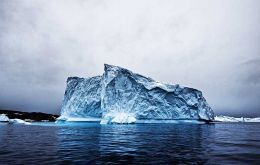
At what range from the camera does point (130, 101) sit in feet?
139

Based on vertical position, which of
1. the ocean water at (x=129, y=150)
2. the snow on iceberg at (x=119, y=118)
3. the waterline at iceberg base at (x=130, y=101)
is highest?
the waterline at iceberg base at (x=130, y=101)

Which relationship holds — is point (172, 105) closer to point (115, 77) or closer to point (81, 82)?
point (115, 77)

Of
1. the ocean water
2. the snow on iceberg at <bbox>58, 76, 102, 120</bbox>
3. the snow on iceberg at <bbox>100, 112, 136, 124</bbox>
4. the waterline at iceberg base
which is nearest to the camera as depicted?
the ocean water

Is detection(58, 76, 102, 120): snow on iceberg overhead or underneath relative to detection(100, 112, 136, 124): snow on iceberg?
overhead

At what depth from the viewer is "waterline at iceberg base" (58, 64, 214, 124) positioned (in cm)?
4191

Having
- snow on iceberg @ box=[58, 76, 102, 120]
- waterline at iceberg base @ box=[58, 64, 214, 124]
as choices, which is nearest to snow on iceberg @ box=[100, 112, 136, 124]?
waterline at iceberg base @ box=[58, 64, 214, 124]

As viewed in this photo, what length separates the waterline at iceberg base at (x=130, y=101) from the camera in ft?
137

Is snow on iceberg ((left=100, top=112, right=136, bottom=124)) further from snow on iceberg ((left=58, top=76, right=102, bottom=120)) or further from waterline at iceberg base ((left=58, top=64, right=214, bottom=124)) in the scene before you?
snow on iceberg ((left=58, top=76, right=102, bottom=120))

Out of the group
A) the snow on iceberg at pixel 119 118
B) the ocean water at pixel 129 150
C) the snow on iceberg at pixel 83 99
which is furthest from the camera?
the snow on iceberg at pixel 83 99

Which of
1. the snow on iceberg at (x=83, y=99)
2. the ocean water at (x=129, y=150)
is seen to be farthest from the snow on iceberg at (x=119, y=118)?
the ocean water at (x=129, y=150)

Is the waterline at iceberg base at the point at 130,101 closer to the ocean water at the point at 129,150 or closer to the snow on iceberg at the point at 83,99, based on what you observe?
the snow on iceberg at the point at 83,99

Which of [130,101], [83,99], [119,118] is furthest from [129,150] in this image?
[83,99]

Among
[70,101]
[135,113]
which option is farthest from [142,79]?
[70,101]

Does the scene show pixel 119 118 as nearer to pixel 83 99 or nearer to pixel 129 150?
pixel 83 99
